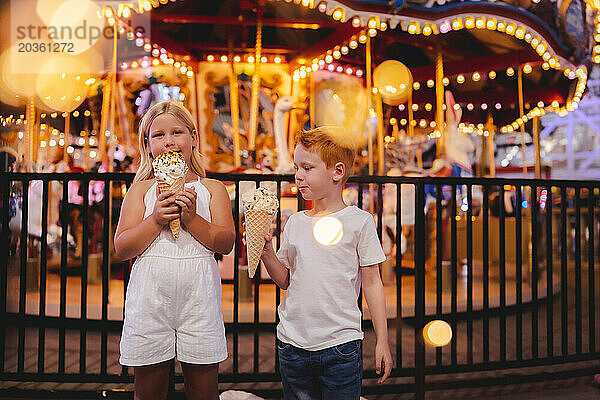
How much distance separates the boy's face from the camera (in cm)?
198

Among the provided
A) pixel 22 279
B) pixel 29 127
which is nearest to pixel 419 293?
pixel 22 279

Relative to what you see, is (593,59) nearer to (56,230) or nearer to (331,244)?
(331,244)

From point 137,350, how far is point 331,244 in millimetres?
867

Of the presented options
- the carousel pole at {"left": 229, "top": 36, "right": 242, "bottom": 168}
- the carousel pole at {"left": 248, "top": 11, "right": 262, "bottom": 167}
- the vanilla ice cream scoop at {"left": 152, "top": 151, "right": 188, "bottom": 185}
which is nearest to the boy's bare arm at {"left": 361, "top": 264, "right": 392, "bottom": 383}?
the vanilla ice cream scoop at {"left": 152, "top": 151, "right": 188, "bottom": 185}

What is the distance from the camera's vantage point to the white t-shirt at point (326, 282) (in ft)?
6.29

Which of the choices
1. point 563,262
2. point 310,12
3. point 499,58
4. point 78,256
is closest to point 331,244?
point 563,262

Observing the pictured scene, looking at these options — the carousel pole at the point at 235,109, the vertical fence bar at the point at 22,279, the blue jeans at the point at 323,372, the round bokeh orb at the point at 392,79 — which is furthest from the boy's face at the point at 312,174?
the round bokeh orb at the point at 392,79

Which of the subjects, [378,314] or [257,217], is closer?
[257,217]

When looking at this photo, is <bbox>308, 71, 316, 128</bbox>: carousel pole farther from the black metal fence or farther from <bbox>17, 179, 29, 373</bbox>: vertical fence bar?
<bbox>17, 179, 29, 373</bbox>: vertical fence bar

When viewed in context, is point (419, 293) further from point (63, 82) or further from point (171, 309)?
point (63, 82)

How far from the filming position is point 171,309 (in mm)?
2006

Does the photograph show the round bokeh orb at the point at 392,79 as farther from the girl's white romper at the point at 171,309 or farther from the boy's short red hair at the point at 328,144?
the girl's white romper at the point at 171,309

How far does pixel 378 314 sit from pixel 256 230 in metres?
0.59

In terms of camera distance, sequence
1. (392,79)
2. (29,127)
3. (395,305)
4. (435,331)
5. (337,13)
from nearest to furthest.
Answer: (435,331) < (395,305) < (337,13) < (29,127) < (392,79)
